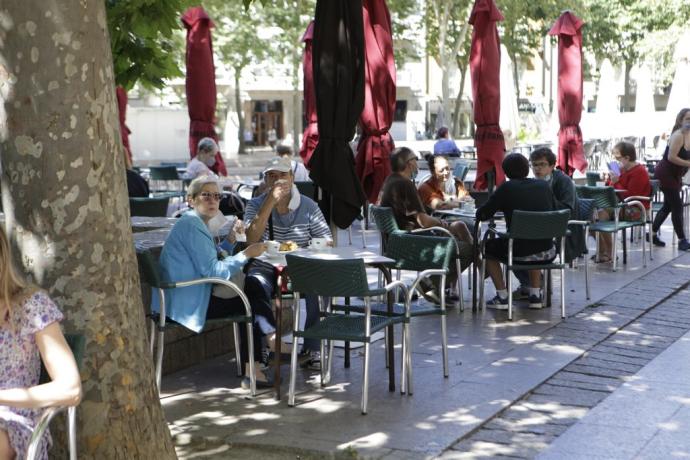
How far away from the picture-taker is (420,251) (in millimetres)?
8078

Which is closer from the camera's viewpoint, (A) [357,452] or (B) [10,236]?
(B) [10,236]

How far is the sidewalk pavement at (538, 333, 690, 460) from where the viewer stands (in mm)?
5840

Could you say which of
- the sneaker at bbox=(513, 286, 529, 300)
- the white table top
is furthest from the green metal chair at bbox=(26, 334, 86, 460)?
the sneaker at bbox=(513, 286, 529, 300)

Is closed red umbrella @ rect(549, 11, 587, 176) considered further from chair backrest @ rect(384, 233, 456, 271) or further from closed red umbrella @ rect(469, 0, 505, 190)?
chair backrest @ rect(384, 233, 456, 271)

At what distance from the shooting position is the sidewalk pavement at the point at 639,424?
584 cm

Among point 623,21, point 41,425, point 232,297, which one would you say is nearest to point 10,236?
point 41,425

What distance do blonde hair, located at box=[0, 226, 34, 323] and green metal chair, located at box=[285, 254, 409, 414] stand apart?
262 centimetres

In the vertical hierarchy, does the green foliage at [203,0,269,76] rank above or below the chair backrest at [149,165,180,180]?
above

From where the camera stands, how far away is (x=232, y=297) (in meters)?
7.36

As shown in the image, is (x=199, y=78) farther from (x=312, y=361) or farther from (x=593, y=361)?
(x=593, y=361)

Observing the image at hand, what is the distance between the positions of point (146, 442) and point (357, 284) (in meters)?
2.00

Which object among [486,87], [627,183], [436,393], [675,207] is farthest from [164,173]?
[436,393]

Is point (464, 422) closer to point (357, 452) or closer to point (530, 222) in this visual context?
point (357, 452)

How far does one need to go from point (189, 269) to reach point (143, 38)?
109 inches
